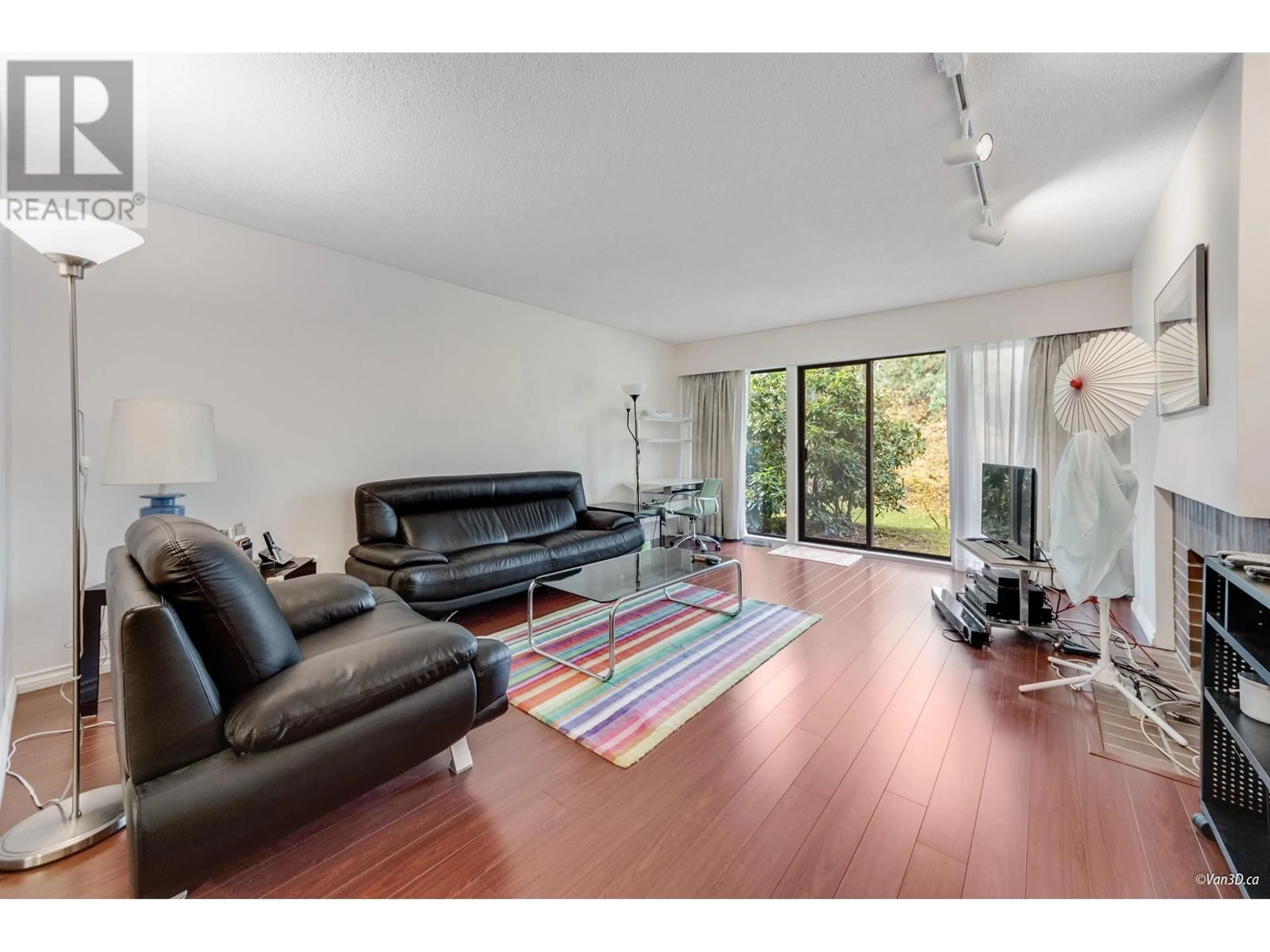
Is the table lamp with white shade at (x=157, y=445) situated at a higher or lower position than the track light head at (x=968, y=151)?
lower

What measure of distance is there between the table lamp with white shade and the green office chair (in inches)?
157

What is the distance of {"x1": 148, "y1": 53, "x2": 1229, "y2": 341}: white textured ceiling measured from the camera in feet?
5.43

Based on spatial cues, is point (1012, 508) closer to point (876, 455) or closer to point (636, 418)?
point (876, 455)

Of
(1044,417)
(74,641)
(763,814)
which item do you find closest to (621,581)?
(763,814)

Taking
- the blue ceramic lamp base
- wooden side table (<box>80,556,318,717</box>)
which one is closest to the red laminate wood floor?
wooden side table (<box>80,556,318,717</box>)

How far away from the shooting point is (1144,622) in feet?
9.71

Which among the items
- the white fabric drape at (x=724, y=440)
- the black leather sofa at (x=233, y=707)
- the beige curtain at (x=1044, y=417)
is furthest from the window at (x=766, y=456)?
the black leather sofa at (x=233, y=707)

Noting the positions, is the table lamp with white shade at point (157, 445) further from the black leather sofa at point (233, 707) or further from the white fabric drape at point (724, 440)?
Answer: the white fabric drape at point (724, 440)

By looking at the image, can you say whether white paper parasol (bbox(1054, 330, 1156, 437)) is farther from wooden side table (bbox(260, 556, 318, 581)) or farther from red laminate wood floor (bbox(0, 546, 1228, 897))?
wooden side table (bbox(260, 556, 318, 581))

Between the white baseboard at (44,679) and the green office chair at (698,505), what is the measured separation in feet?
14.5

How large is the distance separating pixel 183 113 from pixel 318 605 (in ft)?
6.52

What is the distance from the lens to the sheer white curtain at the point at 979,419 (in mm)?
4109

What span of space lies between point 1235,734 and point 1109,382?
4.80 feet
